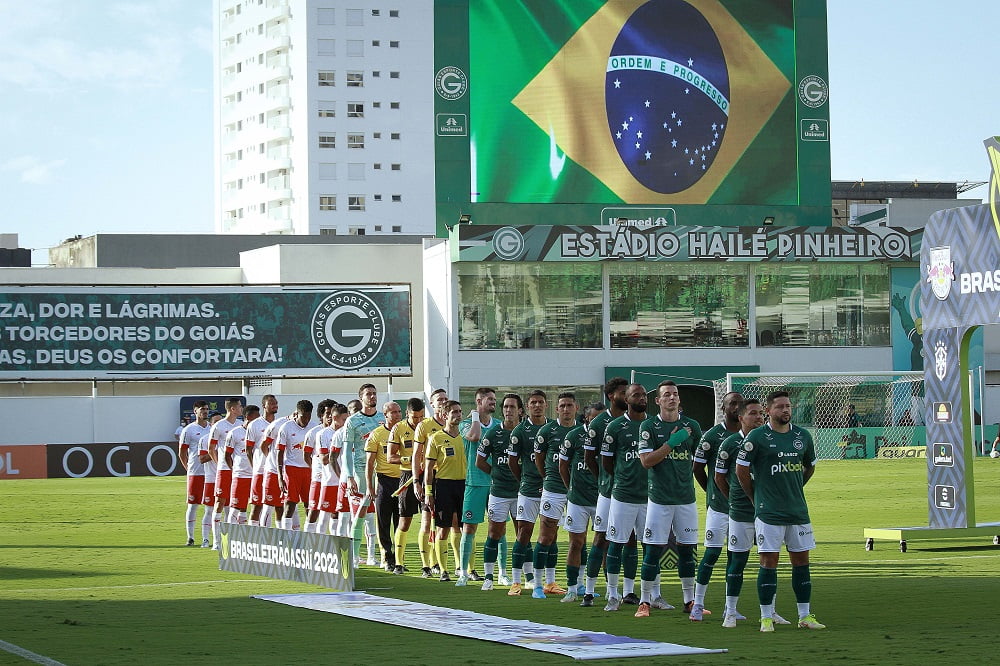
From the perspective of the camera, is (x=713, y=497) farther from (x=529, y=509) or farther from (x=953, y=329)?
(x=953, y=329)

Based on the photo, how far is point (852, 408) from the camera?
5094cm

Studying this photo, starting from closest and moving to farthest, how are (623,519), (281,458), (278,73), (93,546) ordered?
(623,519) < (281,458) < (93,546) < (278,73)

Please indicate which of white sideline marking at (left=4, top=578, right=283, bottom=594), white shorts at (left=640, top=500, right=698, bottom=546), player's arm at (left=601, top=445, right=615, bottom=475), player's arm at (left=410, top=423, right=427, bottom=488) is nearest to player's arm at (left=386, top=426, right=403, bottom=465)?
player's arm at (left=410, top=423, right=427, bottom=488)

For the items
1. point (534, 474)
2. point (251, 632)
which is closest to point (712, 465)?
point (534, 474)

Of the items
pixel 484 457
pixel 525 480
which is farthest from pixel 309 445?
pixel 525 480

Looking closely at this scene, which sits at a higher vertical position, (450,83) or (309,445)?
(450,83)

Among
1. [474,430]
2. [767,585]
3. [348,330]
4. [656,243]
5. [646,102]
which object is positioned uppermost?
[646,102]

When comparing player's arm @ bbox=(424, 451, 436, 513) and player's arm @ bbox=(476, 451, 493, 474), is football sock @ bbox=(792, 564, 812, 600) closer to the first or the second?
player's arm @ bbox=(476, 451, 493, 474)

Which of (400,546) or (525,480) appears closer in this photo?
(525,480)

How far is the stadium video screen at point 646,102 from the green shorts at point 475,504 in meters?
35.3

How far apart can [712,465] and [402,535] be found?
613 centimetres

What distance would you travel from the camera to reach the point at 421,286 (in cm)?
5956

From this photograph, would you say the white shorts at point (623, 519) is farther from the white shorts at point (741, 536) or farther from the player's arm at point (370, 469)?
the player's arm at point (370, 469)

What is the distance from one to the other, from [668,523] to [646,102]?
134 feet
